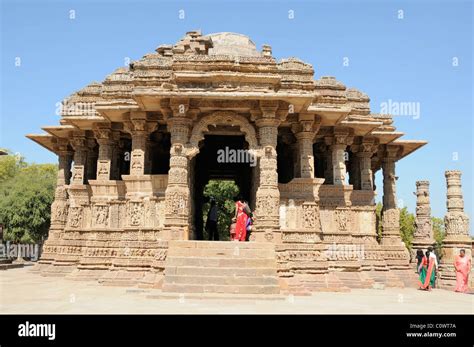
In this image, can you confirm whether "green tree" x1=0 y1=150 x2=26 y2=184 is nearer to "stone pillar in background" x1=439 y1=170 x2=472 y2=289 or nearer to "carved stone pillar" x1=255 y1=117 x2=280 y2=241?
"carved stone pillar" x1=255 y1=117 x2=280 y2=241

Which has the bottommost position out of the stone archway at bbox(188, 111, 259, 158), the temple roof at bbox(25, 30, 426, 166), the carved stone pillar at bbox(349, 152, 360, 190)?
the carved stone pillar at bbox(349, 152, 360, 190)

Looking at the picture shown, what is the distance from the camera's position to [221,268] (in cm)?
897

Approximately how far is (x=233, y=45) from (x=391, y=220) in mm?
8171

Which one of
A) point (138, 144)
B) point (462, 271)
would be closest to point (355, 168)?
point (462, 271)

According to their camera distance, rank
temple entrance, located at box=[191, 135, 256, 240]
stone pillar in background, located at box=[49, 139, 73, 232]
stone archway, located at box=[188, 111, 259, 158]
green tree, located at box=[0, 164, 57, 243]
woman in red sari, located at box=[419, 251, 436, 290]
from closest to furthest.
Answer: stone archway, located at box=[188, 111, 259, 158] < woman in red sari, located at box=[419, 251, 436, 290] < stone pillar in background, located at box=[49, 139, 73, 232] < temple entrance, located at box=[191, 135, 256, 240] < green tree, located at box=[0, 164, 57, 243]

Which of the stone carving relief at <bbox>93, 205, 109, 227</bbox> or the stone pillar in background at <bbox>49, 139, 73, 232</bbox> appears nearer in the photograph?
the stone carving relief at <bbox>93, 205, 109, 227</bbox>

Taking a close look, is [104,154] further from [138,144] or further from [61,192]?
[61,192]

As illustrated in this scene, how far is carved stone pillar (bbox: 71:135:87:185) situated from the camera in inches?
563

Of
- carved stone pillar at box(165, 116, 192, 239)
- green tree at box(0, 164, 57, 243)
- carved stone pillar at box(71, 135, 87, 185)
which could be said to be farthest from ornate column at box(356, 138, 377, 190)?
green tree at box(0, 164, 57, 243)

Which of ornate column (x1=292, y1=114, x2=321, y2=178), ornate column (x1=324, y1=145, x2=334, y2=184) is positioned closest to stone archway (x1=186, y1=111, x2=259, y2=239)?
ornate column (x1=292, y1=114, x2=321, y2=178)

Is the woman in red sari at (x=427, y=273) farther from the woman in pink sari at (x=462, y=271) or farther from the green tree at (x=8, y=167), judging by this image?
the green tree at (x=8, y=167)

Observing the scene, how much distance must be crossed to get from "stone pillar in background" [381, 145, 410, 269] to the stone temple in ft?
0.16

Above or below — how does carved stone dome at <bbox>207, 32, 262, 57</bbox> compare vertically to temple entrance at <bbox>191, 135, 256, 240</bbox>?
above

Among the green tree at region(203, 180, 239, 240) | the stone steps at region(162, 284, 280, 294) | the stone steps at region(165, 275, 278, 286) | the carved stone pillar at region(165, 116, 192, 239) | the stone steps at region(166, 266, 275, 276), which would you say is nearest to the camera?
the stone steps at region(162, 284, 280, 294)
